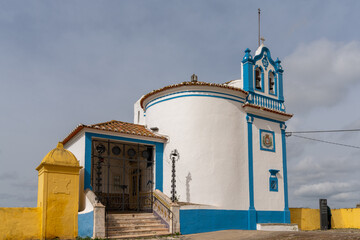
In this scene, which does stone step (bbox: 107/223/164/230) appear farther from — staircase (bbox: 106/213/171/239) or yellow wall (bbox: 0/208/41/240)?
yellow wall (bbox: 0/208/41/240)

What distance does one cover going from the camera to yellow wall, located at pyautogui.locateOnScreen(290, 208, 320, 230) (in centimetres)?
2078

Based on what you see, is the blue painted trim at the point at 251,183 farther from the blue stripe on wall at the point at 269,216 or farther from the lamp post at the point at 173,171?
the lamp post at the point at 173,171

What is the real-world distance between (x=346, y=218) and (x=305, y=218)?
374 cm

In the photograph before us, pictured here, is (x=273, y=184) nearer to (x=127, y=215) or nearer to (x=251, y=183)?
(x=251, y=183)

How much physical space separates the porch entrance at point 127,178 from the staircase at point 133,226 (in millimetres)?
1706

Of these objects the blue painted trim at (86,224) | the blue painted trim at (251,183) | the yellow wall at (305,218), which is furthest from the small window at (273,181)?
the blue painted trim at (86,224)

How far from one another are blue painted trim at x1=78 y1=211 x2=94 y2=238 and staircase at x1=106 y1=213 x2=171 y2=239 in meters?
0.61

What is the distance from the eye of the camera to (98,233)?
43.8ft

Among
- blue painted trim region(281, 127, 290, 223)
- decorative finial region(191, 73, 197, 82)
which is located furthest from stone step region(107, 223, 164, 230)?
blue painted trim region(281, 127, 290, 223)

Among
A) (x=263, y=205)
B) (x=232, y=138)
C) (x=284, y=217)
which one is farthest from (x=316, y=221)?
(x=232, y=138)

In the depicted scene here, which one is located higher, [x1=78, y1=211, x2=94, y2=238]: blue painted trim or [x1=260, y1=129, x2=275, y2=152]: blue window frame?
[x1=260, y1=129, x2=275, y2=152]: blue window frame

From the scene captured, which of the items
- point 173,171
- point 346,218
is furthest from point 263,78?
point 346,218

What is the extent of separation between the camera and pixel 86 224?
45.6ft

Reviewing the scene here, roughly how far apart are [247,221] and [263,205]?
4.45 ft
